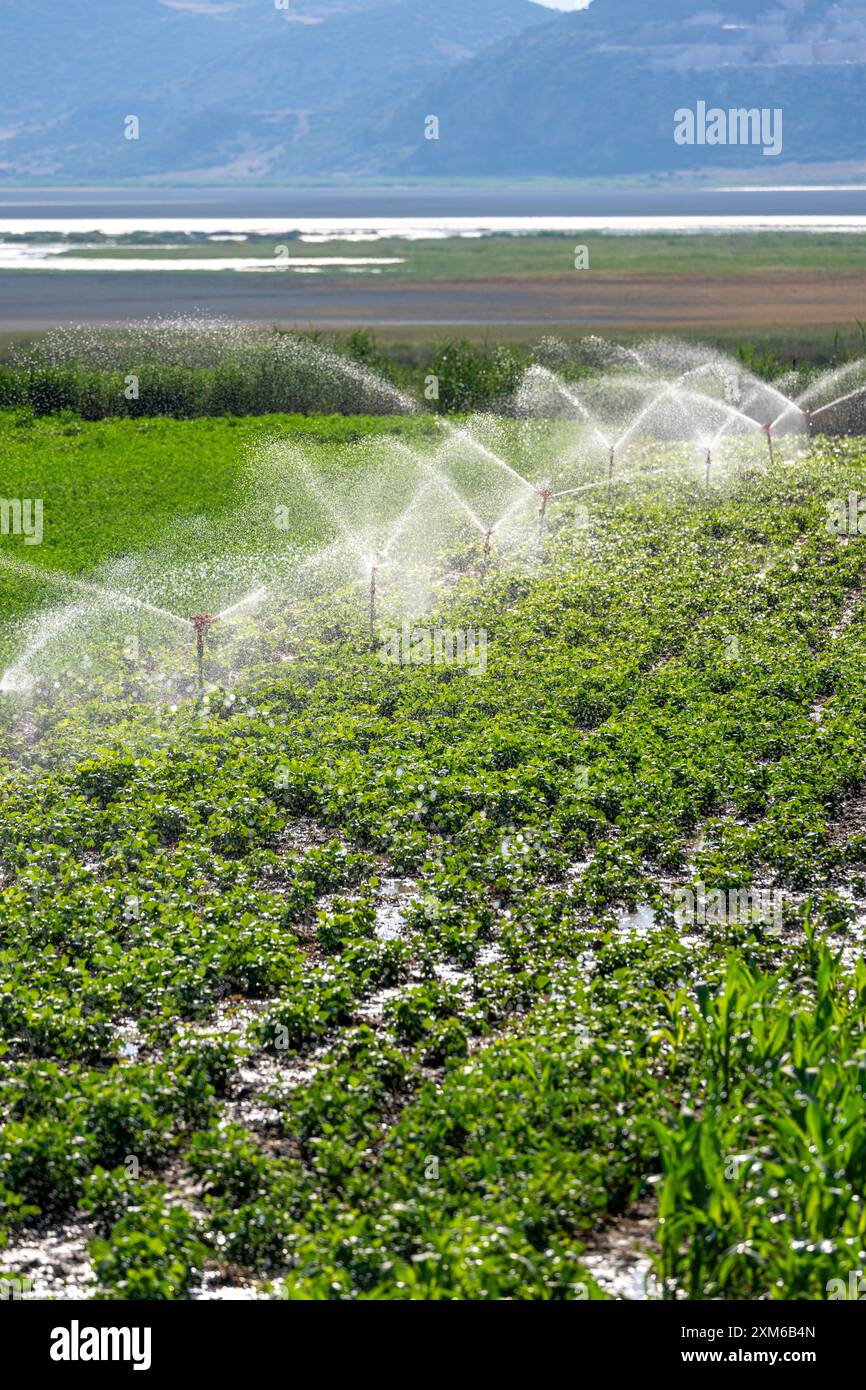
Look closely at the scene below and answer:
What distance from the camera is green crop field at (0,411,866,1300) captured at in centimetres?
725

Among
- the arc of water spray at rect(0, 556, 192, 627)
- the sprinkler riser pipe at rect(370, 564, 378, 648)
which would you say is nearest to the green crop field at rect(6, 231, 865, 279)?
the arc of water spray at rect(0, 556, 192, 627)

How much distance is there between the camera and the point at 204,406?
4009cm

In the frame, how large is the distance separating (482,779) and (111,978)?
16.0 feet

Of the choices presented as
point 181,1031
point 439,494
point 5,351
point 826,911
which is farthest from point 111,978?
point 5,351

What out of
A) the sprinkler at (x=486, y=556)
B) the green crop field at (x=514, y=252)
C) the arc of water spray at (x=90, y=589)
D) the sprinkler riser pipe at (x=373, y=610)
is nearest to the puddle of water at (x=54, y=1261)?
the sprinkler riser pipe at (x=373, y=610)

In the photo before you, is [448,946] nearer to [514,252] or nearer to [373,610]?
[373,610]

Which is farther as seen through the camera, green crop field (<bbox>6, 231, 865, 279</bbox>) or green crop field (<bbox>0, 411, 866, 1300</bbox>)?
green crop field (<bbox>6, 231, 865, 279</bbox>)

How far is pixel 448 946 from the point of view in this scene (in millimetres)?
10672

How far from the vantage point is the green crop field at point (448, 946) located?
725cm

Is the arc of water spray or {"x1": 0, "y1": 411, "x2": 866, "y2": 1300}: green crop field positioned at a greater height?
the arc of water spray

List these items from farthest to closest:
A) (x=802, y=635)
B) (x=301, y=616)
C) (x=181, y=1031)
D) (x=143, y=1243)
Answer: (x=301, y=616) → (x=802, y=635) → (x=181, y=1031) → (x=143, y=1243)

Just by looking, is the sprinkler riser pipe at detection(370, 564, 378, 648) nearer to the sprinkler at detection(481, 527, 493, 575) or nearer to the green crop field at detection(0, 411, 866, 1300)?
the green crop field at detection(0, 411, 866, 1300)

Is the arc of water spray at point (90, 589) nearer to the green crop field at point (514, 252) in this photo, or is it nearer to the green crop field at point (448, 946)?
the green crop field at point (448, 946)
